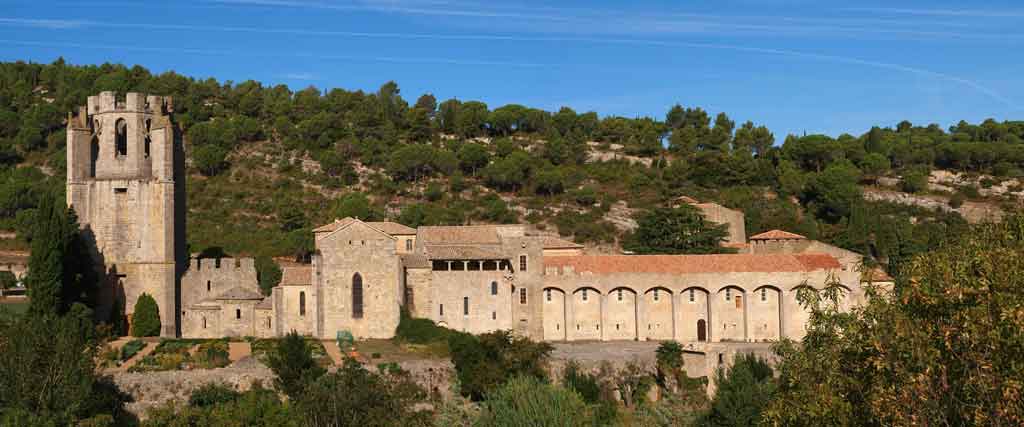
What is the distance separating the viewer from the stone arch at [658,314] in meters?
44.1

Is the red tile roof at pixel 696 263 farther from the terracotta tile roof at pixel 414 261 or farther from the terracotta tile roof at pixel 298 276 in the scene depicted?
the terracotta tile roof at pixel 298 276

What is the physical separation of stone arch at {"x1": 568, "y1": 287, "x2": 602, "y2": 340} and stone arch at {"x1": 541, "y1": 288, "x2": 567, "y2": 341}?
0.46 metres

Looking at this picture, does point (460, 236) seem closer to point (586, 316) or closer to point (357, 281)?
point (357, 281)

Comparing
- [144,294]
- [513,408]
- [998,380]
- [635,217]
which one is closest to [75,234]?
[144,294]

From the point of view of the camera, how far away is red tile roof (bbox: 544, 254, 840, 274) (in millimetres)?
44094

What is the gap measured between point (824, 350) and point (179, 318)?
32.0m

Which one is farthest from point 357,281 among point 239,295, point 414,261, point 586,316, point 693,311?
point 693,311

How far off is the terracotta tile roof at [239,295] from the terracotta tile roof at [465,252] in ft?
23.4

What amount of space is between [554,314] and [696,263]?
6.40 meters

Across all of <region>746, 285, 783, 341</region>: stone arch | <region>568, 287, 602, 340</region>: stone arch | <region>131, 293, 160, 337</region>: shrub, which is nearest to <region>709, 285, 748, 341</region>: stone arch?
<region>746, 285, 783, 341</region>: stone arch

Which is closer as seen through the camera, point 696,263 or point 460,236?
point 696,263

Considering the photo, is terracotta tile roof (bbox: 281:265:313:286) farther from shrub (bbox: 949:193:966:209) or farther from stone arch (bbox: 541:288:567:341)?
shrub (bbox: 949:193:966:209)

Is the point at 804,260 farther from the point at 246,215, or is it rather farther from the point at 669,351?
the point at 246,215

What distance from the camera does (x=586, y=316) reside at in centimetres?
4409
